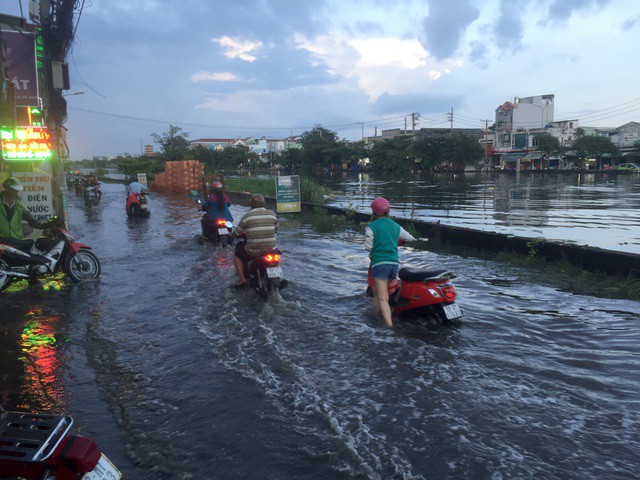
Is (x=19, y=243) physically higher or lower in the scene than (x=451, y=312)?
higher

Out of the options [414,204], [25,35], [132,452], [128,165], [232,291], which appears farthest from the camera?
[128,165]

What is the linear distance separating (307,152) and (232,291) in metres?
84.5

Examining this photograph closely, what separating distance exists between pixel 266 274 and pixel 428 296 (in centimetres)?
240

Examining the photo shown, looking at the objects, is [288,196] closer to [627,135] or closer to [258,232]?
[258,232]

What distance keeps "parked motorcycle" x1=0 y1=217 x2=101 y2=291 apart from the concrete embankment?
741 cm

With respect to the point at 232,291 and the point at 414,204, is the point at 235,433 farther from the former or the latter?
the point at 414,204

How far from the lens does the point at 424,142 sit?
74.3 m

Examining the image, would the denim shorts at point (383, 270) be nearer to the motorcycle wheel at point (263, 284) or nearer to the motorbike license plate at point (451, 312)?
the motorbike license plate at point (451, 312)

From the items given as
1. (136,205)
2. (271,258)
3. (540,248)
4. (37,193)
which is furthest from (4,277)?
(136,205)

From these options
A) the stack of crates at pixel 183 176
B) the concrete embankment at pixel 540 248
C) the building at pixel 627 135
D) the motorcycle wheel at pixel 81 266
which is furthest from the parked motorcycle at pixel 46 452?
the building at pixel 627 135

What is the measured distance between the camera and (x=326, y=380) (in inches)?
175

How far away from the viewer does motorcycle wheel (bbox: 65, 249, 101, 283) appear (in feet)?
27.2

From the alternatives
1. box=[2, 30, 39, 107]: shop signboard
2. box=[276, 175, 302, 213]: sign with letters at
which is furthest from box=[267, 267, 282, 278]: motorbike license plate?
box=[276, 175, 302, 213]: sign with letters at

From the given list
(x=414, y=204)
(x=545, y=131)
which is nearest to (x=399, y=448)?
(x=414, y=204)
